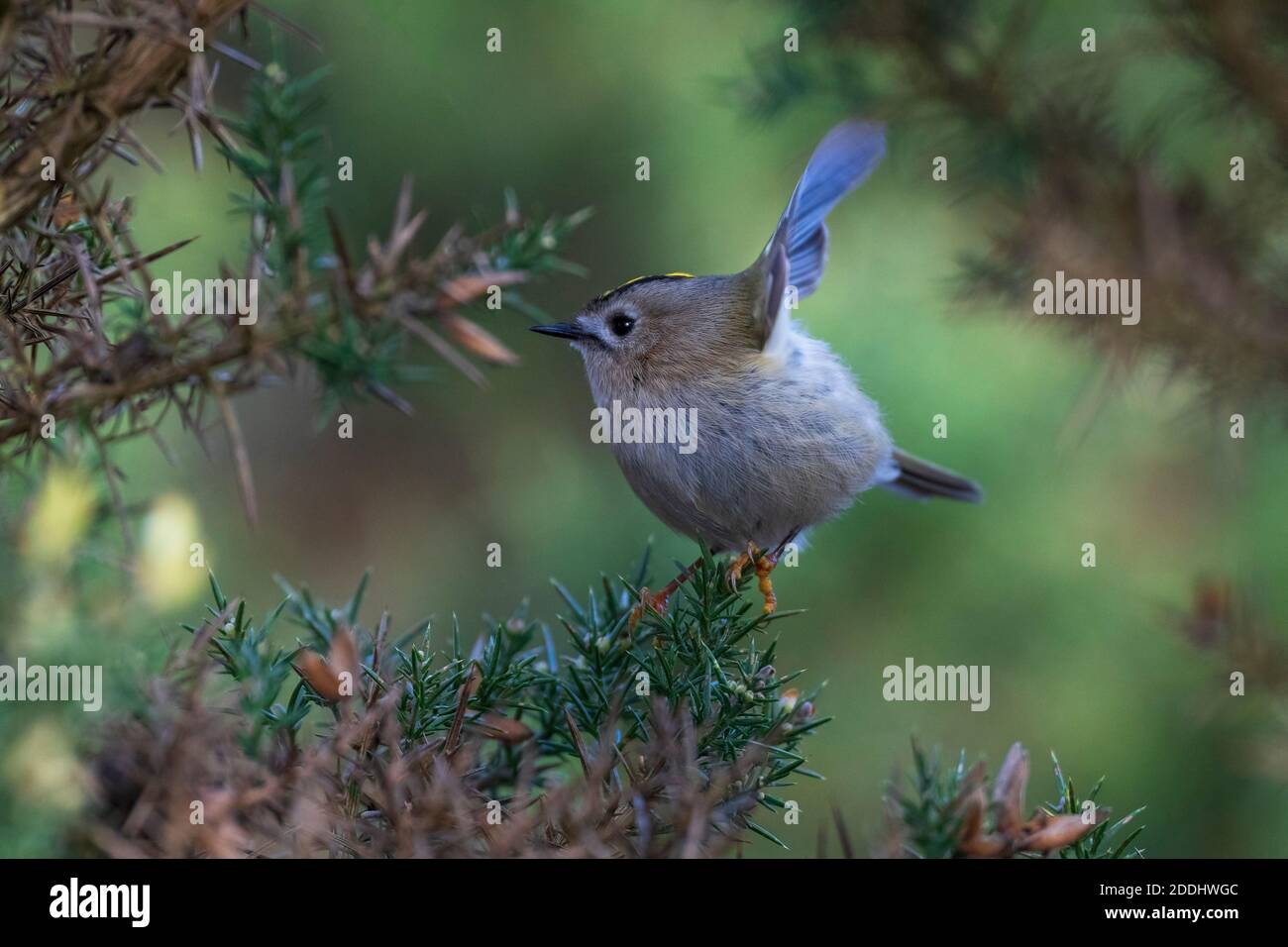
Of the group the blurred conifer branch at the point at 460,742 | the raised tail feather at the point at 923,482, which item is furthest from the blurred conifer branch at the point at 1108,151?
the raised tail feather at the point at 923,482

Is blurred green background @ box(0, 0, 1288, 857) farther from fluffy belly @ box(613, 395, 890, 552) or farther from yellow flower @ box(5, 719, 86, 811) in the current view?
yellow flower @ box(5, 719, 86, 811)

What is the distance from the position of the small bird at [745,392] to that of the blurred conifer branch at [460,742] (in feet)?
2.48

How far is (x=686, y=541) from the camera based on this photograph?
10.5 ft

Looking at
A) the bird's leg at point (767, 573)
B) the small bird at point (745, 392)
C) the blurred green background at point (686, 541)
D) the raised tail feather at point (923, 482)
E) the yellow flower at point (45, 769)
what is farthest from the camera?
the raised tail feather at point (923, 482)

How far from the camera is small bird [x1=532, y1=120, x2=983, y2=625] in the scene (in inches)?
99.5

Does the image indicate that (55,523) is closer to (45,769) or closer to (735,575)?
(45,769)

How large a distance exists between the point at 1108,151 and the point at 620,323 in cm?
137

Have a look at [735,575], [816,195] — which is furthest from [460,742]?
[816,195]

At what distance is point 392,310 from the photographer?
910 mm

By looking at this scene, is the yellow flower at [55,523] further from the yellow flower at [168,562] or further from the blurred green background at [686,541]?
the blurred green background at [686,541]

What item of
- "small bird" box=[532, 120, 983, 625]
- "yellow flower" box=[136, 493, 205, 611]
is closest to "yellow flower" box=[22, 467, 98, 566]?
"yellow flower" box=[136, 493, 205, 611]

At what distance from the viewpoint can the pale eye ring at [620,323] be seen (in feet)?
9.64

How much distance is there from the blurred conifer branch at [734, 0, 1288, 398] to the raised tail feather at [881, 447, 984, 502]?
45.7 inches
